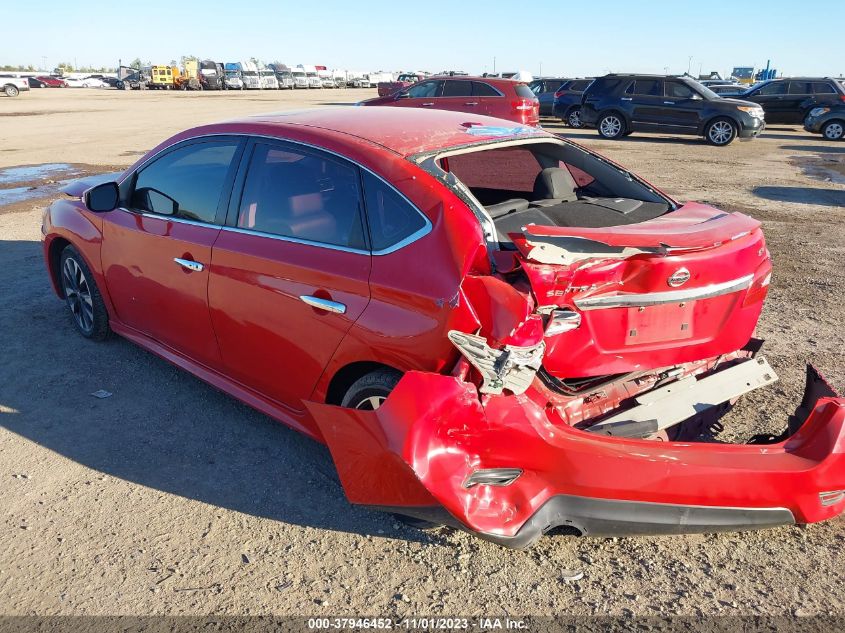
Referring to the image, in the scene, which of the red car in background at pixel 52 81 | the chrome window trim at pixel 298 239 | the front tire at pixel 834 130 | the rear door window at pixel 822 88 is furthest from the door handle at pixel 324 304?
the red car in background at pixel 52 81

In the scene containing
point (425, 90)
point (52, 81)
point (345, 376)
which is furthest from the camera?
point (52, 81)

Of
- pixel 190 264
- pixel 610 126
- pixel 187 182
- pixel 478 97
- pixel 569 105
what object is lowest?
pixel 610 126

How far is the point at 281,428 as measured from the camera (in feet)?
12.7

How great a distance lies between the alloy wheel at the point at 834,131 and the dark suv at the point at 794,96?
720mm

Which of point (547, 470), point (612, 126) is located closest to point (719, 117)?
point (612, 126)

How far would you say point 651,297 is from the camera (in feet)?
9.43

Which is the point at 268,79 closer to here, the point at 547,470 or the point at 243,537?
the point at 243,537

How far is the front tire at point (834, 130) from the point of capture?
64.0 ft

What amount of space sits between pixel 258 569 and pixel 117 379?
219 cm

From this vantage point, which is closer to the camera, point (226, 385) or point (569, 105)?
point (226, 385)

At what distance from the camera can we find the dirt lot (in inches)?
104

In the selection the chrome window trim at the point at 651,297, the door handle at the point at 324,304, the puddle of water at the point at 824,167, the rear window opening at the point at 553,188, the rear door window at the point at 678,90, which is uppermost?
the rear window opening at the point at 553,188

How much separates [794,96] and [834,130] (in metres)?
1.99

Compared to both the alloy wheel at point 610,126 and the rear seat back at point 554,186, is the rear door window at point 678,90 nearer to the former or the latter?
the alloy wheel at point 610,126
